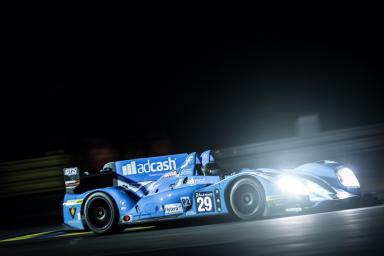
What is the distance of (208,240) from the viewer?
258 inches

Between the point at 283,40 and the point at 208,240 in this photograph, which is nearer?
the point at 208,240

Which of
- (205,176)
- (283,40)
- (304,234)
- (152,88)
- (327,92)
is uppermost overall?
(283,40)

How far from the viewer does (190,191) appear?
8.05 m

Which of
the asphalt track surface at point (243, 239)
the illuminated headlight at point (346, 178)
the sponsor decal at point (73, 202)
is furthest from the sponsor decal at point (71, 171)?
the illuminated headlight at point (346, 178)

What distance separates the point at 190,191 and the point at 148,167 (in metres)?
1.03

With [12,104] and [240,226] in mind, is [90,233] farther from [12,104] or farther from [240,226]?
[12,104]

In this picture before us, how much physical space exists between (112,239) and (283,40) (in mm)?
16137

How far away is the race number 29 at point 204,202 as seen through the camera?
25.9 feet

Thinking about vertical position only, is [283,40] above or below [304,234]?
above

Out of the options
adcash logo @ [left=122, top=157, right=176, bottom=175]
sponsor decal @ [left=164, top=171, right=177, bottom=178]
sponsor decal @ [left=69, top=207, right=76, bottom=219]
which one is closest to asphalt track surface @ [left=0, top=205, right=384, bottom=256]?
sponsor decal @ [left=69, top=207, right=76, bottom=219]

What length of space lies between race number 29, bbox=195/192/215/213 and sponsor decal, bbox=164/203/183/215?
0.26 m

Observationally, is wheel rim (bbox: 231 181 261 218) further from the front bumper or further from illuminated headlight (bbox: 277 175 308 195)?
illuminated headlight (bbox: 277 175 308 195)

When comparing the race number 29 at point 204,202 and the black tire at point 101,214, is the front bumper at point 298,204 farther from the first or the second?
the black tire at point 101,214

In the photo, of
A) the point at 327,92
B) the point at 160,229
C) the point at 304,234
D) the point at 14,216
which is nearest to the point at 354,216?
the point at 304,234
